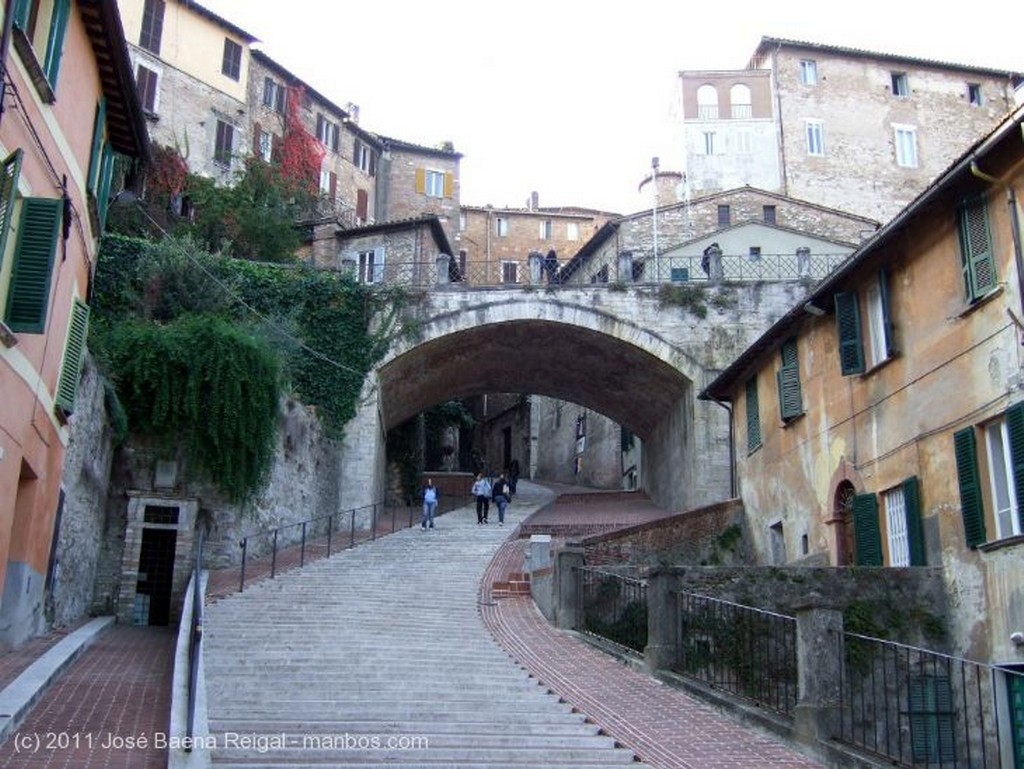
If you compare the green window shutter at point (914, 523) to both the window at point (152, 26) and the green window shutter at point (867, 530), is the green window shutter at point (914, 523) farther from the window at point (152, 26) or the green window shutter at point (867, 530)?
the window at point (152, 26)

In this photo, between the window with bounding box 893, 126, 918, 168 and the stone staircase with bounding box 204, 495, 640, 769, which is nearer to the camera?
the stone staircase with bounding box 204, 495, 640, 769

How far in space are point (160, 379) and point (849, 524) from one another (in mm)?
12117

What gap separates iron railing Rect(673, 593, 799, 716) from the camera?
12.7m

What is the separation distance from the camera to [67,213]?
39.7 feet

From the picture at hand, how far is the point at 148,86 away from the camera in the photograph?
38.1 metres

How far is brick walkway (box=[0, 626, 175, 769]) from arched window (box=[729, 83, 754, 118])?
3794 centimetres

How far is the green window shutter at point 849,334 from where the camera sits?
16297 mm

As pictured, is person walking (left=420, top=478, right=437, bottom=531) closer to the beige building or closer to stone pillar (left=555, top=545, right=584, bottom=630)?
the beige building

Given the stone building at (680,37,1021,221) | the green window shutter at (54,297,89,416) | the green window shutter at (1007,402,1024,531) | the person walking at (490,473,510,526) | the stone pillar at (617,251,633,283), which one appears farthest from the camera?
the stone building at (680,37,1021,221)

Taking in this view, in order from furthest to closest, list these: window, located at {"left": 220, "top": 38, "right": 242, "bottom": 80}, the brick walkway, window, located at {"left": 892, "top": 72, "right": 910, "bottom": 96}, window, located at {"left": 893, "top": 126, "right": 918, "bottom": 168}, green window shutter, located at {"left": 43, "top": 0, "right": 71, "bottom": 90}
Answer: window, located at {"left": 892, "top": 72, "right": 910, "bottom": 96} < window, located at {"left": 893, "top": 126, "right": 918, "bottom": 168} < window, located at {"left": 220, "top": 38, "right": 242, "bottom": 80} < green window shutter, located at {"left": 43, "top": 0, "right": 71, "bottom": 90} < the brick walkway

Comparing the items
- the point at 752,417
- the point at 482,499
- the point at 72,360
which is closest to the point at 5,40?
the point at 72,360

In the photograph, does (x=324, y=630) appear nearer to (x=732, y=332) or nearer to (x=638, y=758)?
(x=638, y=758)

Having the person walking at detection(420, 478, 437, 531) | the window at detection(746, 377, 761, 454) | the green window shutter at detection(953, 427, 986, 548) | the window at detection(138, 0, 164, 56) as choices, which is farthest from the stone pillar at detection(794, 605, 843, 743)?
the window at detection(138, 0, 164, 56)

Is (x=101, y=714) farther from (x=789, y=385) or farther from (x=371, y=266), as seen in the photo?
(x=371, y=266)
